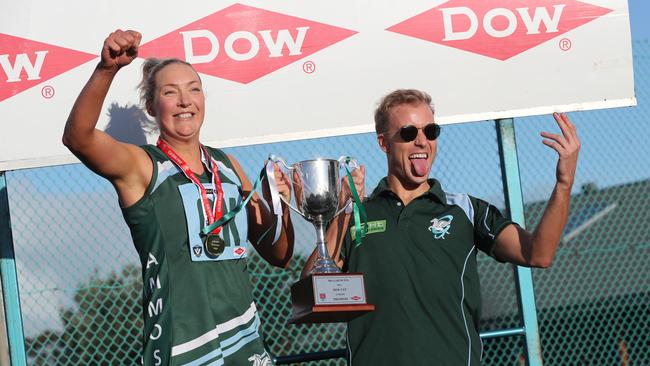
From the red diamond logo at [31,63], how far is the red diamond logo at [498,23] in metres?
1.54

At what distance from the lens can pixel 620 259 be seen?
7648mm

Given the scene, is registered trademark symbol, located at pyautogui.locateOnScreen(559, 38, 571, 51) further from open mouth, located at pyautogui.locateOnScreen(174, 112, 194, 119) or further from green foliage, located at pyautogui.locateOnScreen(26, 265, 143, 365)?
green foliage, located at pyautogui.locateOnScreen(26, 265, 143, 365)

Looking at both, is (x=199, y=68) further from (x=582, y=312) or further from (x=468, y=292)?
(x=582, y=312)

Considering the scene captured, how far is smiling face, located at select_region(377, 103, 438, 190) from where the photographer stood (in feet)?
12.8

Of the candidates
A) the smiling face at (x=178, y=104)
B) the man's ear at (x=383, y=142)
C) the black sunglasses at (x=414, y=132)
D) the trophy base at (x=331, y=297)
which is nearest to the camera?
the trophy base at (x=331, y=297)

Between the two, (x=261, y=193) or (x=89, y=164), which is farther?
(x=261, y=193)

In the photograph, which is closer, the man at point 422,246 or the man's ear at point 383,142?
the man at point 422,246

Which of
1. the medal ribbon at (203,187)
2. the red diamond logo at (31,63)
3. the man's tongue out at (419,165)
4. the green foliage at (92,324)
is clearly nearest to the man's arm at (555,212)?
the man's tongue out at (419,165)

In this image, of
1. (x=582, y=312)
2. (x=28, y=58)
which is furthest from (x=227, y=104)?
(x=582, y=312)

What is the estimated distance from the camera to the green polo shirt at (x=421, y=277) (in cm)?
371

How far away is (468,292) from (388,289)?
0.31 metres

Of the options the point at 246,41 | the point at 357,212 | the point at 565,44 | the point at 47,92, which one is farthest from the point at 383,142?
the point at 47,92

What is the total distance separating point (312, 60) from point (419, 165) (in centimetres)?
117

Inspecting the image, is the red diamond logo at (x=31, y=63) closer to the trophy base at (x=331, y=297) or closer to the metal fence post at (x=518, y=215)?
the trophy base at (x=331, y=297)
